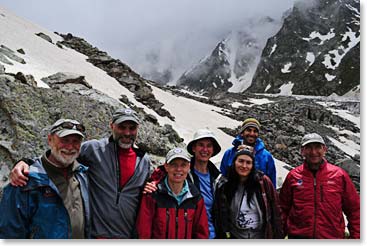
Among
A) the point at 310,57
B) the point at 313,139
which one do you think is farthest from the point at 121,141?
the point at 310,57

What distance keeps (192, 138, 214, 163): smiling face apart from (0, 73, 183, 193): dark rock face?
351 centimetres

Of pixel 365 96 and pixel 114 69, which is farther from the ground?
pixel 114 69

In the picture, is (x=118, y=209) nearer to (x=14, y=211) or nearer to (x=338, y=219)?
(x=14, y=211)

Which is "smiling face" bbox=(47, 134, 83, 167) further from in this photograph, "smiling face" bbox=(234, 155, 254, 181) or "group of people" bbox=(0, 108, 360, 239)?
"smiling face" bbox=(234, 155, 254, 181)

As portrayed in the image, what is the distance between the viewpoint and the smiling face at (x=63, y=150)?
4.72 m

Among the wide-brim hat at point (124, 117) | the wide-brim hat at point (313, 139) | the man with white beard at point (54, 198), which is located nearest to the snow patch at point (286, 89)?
the wide-brim hat at point (313, 139)

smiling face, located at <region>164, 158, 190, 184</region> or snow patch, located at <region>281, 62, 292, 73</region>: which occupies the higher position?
snow patch, located at <region>281, 62, 292, 73</region>

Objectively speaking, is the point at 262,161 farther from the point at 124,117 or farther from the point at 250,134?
the point at 124,117

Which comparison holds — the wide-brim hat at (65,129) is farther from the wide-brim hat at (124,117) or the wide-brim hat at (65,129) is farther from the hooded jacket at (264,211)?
the hooded jacket at (264,211)

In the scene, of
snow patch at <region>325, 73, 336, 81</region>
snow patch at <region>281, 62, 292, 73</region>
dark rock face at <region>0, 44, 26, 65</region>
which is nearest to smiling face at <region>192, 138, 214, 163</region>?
dark rock face at <region>0, 44, 26, 65</region>

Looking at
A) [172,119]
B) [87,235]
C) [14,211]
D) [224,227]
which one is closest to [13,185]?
[14,211]

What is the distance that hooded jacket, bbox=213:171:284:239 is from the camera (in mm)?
5445

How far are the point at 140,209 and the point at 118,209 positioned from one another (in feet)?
1.07

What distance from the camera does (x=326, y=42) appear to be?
190m
